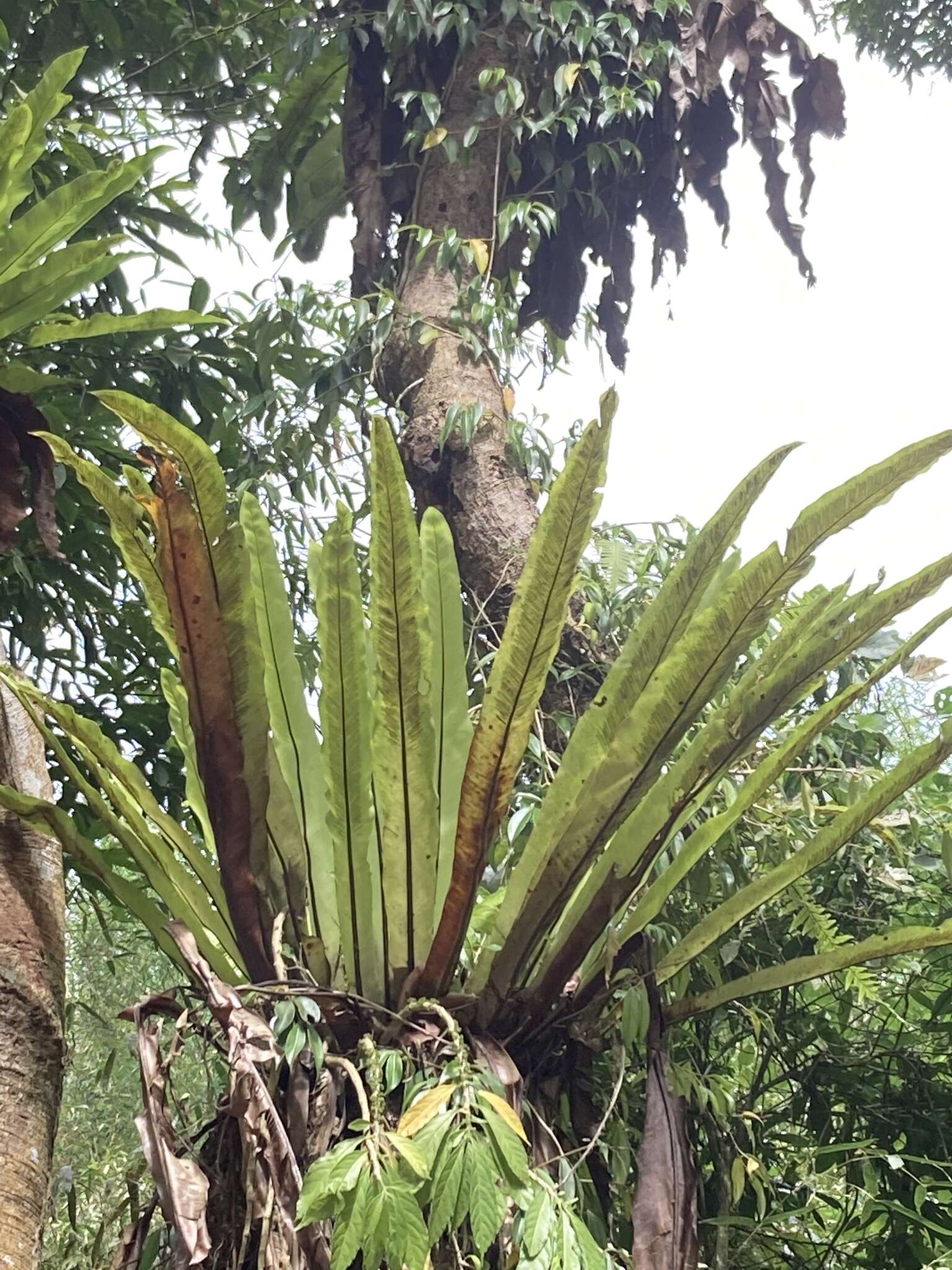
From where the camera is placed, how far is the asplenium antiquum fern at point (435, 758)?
794 millimetres

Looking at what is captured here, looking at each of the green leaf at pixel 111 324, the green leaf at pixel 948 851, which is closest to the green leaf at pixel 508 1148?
the green leaf at pixel 948 851

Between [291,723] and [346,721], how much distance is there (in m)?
0.09

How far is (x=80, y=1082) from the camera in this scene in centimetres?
275

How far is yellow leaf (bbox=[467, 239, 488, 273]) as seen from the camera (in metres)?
1.84

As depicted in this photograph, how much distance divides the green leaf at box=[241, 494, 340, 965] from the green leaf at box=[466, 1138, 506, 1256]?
252 mm

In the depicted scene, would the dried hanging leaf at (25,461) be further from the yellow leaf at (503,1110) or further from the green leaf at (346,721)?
the yellow leaf at (503,1110)

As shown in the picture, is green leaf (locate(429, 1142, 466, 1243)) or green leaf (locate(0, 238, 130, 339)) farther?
green leaf (locate(0, 238, 130, 339))

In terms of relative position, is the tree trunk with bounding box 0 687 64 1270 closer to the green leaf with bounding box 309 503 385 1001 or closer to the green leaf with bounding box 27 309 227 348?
the green leaf with bounding box 309 503 385 1001

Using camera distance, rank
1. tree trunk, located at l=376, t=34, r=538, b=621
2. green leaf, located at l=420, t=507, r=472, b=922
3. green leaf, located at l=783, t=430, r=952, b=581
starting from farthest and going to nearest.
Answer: tree trunk, located at l=376, t=34, r=538, b=621 < green leaf, located at l=420, t=507, r=472, b=922 < green leaf, located at l=783, t=430, r=952, b=581

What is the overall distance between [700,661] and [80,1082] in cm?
253

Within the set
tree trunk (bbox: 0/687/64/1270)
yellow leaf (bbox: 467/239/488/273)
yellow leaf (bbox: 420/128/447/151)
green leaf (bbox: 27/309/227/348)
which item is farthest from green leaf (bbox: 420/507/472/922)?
yellow leaf (bbox: 420/128/447/151)

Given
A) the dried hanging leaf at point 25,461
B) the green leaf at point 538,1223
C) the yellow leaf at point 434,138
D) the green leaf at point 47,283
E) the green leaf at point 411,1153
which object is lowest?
the green leaf at point 538,1223

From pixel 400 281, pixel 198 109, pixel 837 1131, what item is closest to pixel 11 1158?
pixel 837 1131

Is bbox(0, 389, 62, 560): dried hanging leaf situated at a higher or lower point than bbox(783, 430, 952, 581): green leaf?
higher
